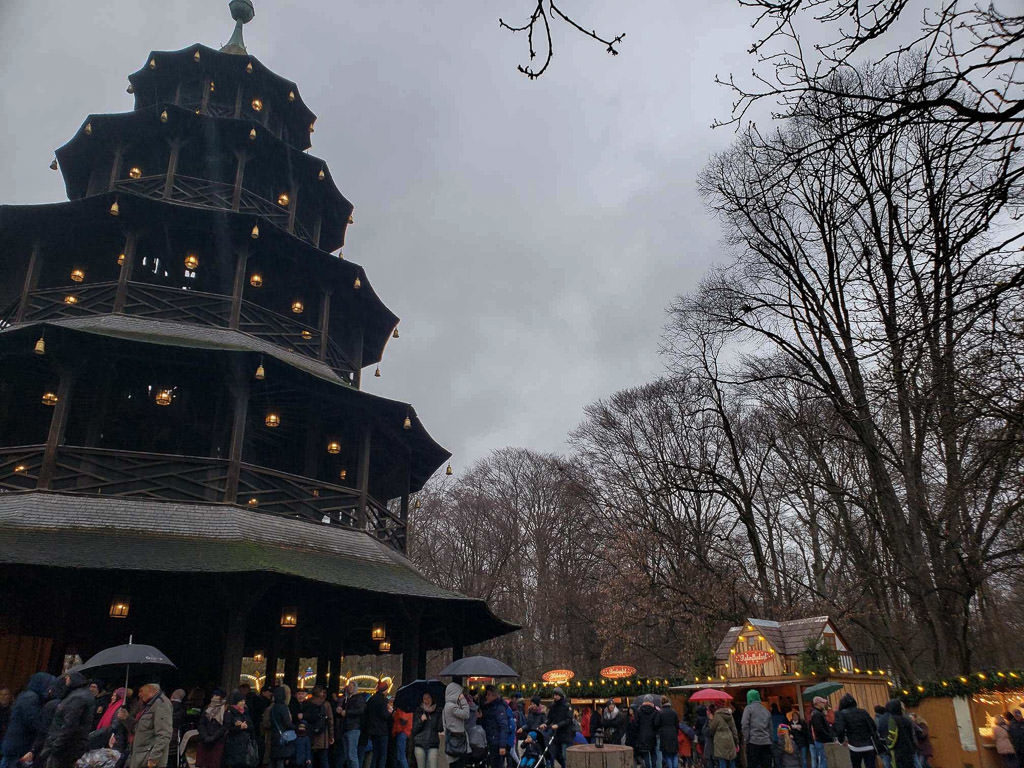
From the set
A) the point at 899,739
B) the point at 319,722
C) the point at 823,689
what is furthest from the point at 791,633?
the point at 319,722

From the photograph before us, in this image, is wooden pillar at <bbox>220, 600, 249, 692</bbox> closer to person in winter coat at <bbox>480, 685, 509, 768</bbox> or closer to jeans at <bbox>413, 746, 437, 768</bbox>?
jeans at <bbox>413, 746, 437, 768</bbox>

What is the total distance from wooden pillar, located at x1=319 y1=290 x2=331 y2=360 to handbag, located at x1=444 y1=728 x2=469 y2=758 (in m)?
11.2

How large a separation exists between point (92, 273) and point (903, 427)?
19656mm

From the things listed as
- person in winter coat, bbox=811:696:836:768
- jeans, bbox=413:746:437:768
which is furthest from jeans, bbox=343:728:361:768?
person in winter coat, bbox=811:696:836:768

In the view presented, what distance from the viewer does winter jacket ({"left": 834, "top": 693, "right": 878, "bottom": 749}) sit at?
432 inches

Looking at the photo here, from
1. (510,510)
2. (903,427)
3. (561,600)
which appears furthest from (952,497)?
(510,510)

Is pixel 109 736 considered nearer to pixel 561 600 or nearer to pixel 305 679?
pixel 561 600

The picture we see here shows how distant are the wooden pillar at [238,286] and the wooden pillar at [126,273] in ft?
7.68

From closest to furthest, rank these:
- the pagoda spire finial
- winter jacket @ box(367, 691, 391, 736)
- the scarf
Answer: the scarf
winter jacket @ box(367, 691, 391, 736)
the pagoda spire finial

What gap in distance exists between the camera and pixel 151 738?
8641 mm

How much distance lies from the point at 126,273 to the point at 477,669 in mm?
12417

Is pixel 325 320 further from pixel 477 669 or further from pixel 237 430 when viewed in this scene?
pixel 477 669

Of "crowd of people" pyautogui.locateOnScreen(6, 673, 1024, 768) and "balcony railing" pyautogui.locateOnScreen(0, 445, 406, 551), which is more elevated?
"balcony railing" pyautogui.locateOnScreen(0, 445, 406, 551)

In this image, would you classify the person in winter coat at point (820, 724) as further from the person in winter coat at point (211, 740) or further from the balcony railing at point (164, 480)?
the balcony railing at point (164, 480)
